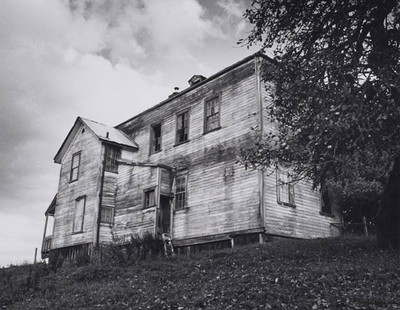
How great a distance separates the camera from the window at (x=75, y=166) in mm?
27719

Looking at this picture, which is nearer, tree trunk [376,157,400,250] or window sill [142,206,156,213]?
tree trunk [376,157,400,250]

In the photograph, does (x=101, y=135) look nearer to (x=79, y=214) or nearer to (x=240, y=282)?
(x=79, y=214)

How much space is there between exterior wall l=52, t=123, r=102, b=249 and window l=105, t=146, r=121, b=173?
50cm

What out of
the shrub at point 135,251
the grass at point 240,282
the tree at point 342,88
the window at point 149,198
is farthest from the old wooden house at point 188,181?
the tree at point 342,88

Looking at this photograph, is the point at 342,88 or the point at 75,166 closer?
the point at 342,88

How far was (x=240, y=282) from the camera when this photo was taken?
11.0 meters

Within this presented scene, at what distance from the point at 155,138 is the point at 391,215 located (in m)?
16.1

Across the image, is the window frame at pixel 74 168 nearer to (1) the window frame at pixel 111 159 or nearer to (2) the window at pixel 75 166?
(2) the window at pixel 75 166

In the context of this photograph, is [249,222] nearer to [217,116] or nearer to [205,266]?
[205,266]

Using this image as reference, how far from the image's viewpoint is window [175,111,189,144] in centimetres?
2331

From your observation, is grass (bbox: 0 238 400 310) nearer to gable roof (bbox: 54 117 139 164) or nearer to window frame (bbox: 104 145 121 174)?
window frame (bbox: 104 145 121 174)

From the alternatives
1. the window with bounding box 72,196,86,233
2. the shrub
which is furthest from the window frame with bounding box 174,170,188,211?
the window with bounding box 72,196,86,233

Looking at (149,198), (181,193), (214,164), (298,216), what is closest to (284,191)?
(298,216)

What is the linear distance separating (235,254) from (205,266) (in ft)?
4.90
